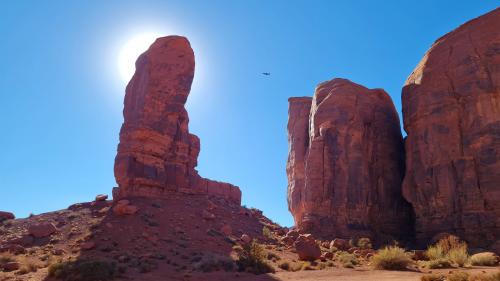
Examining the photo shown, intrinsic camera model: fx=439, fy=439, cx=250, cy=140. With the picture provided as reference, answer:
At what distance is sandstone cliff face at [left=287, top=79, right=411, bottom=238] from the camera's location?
35.0 meters

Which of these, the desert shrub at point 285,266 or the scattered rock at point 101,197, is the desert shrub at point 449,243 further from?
the scattered rock at point 101,197

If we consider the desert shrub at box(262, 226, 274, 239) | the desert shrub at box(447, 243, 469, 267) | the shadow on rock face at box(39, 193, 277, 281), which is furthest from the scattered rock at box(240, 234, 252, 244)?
the desert shrub at box(447, 243, 469, 267)

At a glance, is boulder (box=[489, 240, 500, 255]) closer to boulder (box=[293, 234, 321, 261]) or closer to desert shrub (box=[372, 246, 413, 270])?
desert shrub (box=[372, 246, 413, 270])

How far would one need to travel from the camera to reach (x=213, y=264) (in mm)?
20594

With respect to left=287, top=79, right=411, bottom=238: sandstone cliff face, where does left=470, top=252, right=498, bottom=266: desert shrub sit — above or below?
below

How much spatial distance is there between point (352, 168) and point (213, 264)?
62.4 ft

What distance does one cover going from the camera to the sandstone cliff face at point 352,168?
35.0 meters


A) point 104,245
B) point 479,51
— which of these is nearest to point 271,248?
point 104,245

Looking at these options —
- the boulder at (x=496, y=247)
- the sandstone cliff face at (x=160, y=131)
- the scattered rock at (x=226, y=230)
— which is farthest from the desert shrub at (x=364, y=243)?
the sandstone cliff face at (x=160, y=131)

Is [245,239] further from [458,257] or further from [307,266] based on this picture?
[458,257]

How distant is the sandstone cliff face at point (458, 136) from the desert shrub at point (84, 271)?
73.9 ft

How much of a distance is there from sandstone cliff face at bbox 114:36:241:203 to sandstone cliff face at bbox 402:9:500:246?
16524 millimetres

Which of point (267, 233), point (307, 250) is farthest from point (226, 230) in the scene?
point (307, 250)

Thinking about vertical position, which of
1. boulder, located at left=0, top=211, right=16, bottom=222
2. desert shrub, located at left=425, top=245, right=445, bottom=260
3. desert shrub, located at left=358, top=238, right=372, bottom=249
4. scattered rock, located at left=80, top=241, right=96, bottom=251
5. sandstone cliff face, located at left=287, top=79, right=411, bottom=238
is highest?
sandstone cliff face, located at left=287, top=79, right=411, bottom=238
